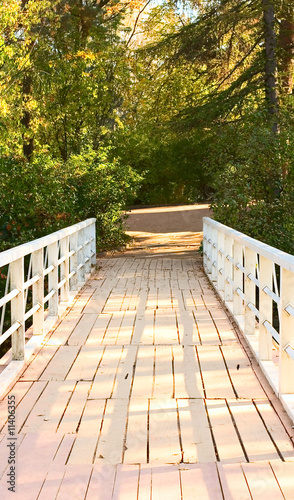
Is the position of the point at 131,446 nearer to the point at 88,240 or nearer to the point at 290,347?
the point at 290,347

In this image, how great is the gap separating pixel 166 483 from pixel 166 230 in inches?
787

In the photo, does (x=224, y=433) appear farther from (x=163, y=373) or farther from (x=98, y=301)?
(x=98, y=301)

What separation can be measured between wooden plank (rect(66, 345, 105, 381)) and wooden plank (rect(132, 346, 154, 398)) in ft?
1.14

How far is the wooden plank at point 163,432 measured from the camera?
12.9 feet

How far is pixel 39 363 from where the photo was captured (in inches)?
239

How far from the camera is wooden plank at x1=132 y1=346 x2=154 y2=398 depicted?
16.9ft

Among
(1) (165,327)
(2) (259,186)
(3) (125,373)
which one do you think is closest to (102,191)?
(2) (259,186)

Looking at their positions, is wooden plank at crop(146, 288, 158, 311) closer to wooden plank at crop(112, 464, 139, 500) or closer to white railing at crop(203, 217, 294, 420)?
white railing at crop(203, 217, 294, 420)

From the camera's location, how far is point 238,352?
6.39m

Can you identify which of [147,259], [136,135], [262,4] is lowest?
[147,259]

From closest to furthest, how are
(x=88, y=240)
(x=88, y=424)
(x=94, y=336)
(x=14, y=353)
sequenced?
(x=88, y=424)
(x=14, y=353)
(x=94, y=336)
(x=88, y=240)

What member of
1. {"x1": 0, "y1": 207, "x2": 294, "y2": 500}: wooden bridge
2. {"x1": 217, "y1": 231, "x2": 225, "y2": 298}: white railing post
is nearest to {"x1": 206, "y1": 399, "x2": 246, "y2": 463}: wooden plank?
{"x1": 0, "y1": 207, "x2": 294, "y2": 500}: wooden bridge

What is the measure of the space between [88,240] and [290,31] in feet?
31.0

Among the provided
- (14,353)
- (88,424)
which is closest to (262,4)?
(14,353)
